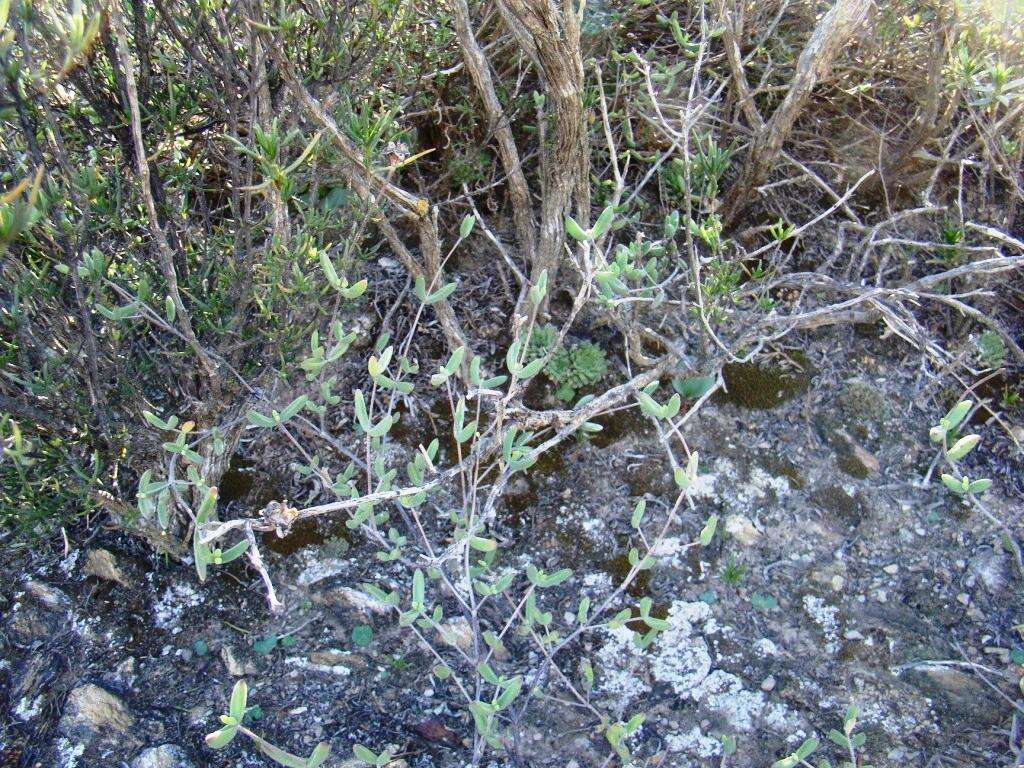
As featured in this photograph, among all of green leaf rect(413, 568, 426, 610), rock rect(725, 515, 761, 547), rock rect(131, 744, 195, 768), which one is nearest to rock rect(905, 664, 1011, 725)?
rock rect(725, 515, 761, 547)

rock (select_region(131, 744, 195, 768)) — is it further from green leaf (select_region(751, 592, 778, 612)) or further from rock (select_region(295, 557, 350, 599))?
green leaf (select_region(751, 592, 778, 612))

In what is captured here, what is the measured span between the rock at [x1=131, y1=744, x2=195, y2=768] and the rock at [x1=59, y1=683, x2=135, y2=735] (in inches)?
4.0

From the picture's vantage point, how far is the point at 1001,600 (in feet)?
8.52

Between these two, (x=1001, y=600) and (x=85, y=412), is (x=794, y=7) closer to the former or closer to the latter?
(x=1001, y=600)

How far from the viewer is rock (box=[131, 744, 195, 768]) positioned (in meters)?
2.15

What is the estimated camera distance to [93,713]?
221 cm

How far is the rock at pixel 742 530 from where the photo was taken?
271cm

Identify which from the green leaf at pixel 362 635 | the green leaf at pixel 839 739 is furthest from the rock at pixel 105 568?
the green leaf at pixel 839 739

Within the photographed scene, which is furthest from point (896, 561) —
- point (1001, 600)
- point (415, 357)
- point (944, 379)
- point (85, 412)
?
point (85, 412)

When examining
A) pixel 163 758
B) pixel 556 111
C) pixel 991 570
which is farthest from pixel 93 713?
pixel 991 570

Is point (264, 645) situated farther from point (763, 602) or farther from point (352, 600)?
point (763, 602)

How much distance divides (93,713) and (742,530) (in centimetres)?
198

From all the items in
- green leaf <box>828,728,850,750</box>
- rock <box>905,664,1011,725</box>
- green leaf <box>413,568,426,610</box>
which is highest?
green leaf <box>413,568,426,610</box>

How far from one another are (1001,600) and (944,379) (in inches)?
33.1
